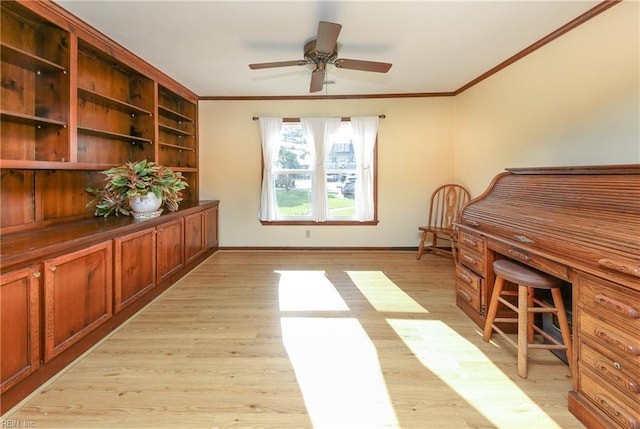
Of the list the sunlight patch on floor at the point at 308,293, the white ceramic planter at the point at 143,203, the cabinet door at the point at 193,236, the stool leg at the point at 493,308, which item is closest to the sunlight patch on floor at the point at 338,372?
the sunlight patch on floor at the point at 308,293

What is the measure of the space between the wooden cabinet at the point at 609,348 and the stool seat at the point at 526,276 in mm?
231

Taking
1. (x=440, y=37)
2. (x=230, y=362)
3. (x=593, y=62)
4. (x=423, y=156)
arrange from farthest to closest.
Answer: (x=423, y=156) < (x=440, y=37) < (x=593, y=62) < (x=230, y=362)

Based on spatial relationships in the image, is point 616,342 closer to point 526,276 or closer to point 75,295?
point 526,276

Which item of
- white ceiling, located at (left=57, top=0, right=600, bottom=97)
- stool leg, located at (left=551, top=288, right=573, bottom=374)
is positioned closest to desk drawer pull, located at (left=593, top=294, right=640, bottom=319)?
stool leg, located at (left=551, top=288, right=573, bottom=374)

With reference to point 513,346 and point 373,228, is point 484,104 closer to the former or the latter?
point 373,228

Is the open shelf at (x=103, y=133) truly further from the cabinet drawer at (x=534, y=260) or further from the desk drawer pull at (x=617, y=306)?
the desk drawer pull at (x=617, y=306)

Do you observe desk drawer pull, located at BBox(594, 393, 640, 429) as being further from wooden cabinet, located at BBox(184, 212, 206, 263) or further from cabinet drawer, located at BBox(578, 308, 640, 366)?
wooden cabinet, located at BBox(184, 212, 206, 263)

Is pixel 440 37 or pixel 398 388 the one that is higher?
pixel 440 37

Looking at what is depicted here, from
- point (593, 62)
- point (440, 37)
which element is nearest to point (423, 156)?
point (440, 37)

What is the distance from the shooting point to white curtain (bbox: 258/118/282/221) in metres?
4.62

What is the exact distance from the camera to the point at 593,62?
7.55ft

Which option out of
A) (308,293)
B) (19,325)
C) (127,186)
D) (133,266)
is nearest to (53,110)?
(127,186)

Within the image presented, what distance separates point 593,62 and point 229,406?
3.49 metres

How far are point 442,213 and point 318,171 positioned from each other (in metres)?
2.06
